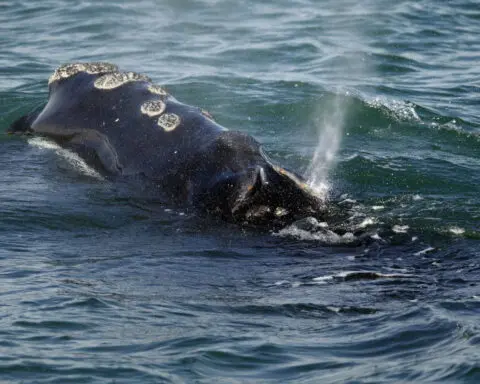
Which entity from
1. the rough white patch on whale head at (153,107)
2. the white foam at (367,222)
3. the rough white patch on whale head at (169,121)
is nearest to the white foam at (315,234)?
the white foam at (367,222)

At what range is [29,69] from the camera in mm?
17906

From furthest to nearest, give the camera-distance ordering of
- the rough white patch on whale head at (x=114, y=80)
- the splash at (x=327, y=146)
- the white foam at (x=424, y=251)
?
the splash at (x=327, y=146)
the rough white patch on whale head at (x=114, y=80)
the white foam at (x=424, y=251)

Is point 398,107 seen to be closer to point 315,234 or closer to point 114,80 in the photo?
point 114,80

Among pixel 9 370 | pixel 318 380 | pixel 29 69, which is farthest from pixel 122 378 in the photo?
pixel 29 69

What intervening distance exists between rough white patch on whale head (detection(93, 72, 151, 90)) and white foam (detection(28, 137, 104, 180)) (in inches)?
31.4

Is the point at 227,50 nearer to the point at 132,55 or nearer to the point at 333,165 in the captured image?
the point at 132,55

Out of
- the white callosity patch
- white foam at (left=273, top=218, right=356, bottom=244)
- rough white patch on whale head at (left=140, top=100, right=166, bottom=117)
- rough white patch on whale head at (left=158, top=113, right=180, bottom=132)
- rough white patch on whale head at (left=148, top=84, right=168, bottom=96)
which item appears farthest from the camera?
the white callosity patch

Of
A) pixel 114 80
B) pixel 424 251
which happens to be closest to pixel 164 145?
pixel 114 80

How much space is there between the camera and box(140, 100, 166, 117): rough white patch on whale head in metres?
10.5

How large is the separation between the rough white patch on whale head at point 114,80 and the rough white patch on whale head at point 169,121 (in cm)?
95

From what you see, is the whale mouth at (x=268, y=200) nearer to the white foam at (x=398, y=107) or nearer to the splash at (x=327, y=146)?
the splash at (x=327, y=146)

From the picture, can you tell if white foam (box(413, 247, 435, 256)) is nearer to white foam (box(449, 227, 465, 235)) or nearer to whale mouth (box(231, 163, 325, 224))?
white foam (box(449, 227, 465, 235))

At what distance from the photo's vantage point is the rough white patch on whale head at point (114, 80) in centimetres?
1105

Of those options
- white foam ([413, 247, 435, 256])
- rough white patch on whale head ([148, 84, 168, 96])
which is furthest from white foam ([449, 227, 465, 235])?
rough white patch on whale head ([148, 84, 168, 96])
